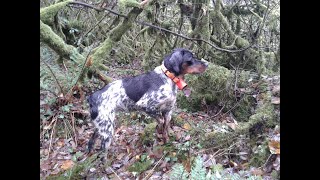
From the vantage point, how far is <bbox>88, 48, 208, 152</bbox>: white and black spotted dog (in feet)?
12.9

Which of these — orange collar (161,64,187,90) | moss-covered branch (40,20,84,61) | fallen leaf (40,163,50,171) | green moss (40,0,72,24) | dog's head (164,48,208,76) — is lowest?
fallen leaf (40,163,50,171)

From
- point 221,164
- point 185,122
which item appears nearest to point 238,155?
point 221,164

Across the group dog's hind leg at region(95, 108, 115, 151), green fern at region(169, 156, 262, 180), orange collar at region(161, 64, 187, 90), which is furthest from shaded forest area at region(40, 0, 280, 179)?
orange collar at region(161, 64, 187, 90)

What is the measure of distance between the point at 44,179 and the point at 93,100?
0.99 m

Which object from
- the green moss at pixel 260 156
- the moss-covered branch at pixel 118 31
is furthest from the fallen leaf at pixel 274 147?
the moss-covered branch at pixel 118 31

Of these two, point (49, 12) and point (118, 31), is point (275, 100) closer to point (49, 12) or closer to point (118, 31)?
point (118, 31)

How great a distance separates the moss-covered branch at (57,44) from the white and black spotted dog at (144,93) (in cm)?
58

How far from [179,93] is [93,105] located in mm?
1181

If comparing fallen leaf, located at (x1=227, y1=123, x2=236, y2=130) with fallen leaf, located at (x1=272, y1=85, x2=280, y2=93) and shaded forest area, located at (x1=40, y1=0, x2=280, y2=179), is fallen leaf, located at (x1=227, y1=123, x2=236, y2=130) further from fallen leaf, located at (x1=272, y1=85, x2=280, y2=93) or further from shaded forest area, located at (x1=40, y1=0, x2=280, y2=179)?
fallen leaf, located at (x1=272, y1=85, x2=280, y2=93)

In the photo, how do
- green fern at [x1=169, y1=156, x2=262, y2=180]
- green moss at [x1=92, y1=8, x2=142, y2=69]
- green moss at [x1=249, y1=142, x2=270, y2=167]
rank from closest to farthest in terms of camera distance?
green fern at [x1=169, y1=156, x2=262, y2=180] → green moss at [x1=249, y1=142, x2=270, y2=167] → green moss at [x1=92, y1=8, x2=142, y2=69]

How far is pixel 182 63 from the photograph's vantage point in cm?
410

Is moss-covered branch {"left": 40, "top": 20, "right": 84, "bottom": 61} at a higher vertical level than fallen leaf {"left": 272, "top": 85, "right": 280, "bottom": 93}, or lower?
higher

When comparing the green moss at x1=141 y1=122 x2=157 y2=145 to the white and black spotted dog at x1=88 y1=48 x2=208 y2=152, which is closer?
the white and black spotted dog at x1=88 y1=48 x2=208 y2=152
